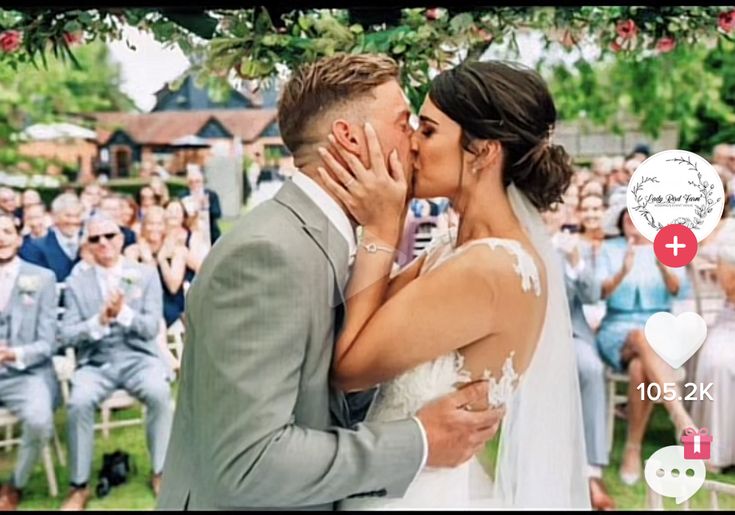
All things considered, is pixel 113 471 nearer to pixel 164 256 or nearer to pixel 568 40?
pixel 164 256

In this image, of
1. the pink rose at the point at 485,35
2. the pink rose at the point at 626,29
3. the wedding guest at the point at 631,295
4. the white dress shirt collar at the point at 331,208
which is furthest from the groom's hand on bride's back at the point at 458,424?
the pink rose at the point at 626,29

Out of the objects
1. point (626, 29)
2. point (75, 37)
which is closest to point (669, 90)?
point (626, 29)

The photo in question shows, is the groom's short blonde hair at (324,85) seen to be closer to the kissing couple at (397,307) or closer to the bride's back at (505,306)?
the kissing couple at (397,307)

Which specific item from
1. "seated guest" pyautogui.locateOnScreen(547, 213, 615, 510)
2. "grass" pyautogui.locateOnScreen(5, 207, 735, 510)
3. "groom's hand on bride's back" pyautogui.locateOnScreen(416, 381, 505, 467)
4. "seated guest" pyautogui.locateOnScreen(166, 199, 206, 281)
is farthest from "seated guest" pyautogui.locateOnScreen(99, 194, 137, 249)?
"seated guest" pyautogui.locateOnScreen(547, 213, 615, 510)

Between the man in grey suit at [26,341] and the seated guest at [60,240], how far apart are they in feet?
0.09

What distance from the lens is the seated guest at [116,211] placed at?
2662mm

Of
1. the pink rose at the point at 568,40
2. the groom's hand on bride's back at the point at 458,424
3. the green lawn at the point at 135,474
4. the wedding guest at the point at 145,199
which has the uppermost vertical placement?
the pink rose at the point at 568,40

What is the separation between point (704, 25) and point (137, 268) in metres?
1.74

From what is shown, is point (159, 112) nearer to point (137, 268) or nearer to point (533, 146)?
point (137, 268)

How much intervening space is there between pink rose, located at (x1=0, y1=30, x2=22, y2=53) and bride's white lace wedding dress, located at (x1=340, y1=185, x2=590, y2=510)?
1.30m

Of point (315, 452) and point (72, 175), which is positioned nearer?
point (315, 452)

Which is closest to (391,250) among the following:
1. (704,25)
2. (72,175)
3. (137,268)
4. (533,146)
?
(533,146)

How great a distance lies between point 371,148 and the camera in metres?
2.59

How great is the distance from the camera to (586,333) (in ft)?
8.84
